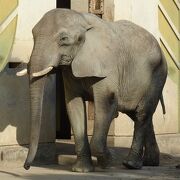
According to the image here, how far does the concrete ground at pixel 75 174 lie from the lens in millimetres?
9969

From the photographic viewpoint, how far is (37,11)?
472 inches

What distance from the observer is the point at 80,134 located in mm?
10625

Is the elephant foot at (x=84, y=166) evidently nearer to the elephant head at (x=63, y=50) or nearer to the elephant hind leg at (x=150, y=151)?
the elephant head at (x=63, y=50)

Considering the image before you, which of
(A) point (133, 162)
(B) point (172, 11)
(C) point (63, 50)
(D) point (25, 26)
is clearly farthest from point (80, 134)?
(B) point (172, 11)

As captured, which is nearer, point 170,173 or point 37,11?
point 170,173

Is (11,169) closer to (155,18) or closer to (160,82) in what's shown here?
(160,82)

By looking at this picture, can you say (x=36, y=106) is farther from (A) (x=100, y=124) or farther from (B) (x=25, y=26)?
(B) (x=25, y=26)

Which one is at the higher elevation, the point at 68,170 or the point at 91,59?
the point at 91,59

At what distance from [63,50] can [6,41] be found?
1931mm

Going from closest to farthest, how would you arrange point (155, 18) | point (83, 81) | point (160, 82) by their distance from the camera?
point (83, 81)
point (160, 82)
point (155, 18)

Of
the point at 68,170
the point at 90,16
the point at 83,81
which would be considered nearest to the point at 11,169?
the point at 68,170

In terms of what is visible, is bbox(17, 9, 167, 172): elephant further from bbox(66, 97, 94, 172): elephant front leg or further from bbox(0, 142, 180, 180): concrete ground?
bbox(0, 142, 180, 180): concrete ground

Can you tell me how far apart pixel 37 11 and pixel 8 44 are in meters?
0.86

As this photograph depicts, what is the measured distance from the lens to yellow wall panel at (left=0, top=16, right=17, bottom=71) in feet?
37.4
